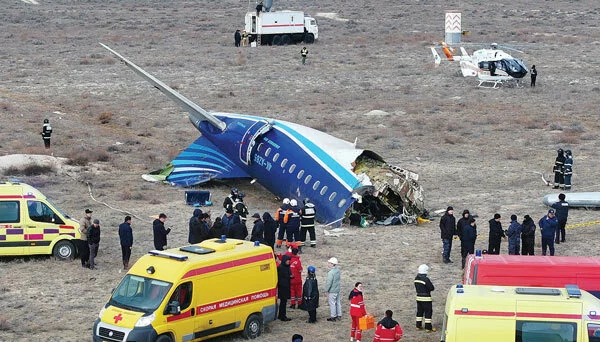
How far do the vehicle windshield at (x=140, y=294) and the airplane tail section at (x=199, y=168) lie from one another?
13.6 metres

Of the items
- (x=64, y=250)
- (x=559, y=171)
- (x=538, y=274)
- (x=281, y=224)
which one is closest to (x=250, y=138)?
(x=281, y=224)

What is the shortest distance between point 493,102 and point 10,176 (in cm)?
2594

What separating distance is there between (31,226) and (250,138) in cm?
862

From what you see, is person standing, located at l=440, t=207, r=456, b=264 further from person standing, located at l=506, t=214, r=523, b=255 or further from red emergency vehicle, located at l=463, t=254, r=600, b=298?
red emergency vehicle, located at l=463, t=254, r=600, b=298

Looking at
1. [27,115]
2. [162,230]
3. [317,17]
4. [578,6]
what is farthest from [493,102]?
[578,6]

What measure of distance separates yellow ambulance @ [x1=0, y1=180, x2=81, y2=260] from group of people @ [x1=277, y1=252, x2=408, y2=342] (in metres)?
5.95

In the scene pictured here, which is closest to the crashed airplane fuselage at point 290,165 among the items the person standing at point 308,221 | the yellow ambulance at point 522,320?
the person standing at point 308,221

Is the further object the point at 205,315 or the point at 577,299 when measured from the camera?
the point at 205,315

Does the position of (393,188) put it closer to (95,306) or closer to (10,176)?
(95,306)

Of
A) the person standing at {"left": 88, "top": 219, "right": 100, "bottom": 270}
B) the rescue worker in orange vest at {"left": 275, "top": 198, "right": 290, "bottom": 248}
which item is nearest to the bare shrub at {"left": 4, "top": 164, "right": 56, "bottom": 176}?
the person standing at {"left": 88, "top": 219, "right": 100, "bottom": 270}

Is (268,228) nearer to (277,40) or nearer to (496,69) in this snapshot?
(496,69)

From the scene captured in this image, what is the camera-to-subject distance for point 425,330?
750 inches

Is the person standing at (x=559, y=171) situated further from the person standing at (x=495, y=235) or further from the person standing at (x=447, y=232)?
the person standing at (x=447, y=232)

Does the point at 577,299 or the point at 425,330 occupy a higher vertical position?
the point at 577,299
